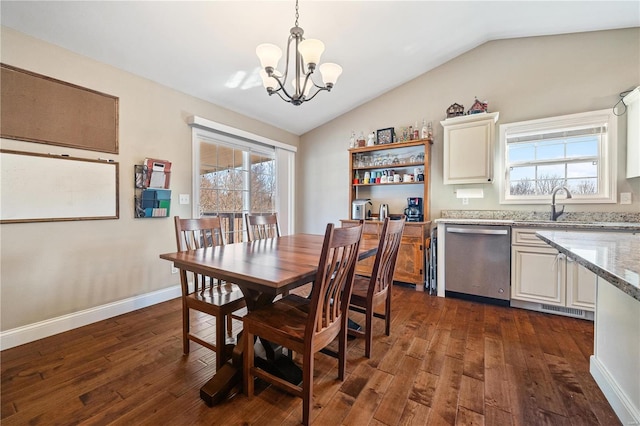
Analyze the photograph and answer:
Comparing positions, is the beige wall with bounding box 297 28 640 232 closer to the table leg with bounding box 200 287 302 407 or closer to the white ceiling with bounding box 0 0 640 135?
the white ceiling with bounding box 0 0 640 135

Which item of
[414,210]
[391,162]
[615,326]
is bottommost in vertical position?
[615,326]

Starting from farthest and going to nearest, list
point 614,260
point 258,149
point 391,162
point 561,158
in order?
1. point 258,149
2. point 391,162
3. point 561,158
4. point 614,260

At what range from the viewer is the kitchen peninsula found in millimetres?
991

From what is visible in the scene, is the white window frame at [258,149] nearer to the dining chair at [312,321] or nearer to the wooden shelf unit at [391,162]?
the wooden shelf unit at [391,162]

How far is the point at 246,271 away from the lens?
134 centimetres

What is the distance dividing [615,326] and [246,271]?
1984mm

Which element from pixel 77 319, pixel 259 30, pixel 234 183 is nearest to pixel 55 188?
pixel 77 319

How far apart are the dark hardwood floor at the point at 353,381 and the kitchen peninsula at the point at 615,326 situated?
0.12 metres

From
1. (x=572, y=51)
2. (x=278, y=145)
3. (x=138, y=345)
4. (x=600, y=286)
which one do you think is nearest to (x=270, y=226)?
(x=138, y=345)

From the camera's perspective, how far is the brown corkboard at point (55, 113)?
1972 mm

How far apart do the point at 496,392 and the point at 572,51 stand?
3.73m

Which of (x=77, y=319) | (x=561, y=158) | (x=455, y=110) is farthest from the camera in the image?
(x=455, y=110)

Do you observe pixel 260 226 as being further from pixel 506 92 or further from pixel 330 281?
pixel 506 92

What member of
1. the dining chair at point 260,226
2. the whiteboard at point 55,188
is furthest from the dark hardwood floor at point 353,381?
the whiteboard at point 55,188
